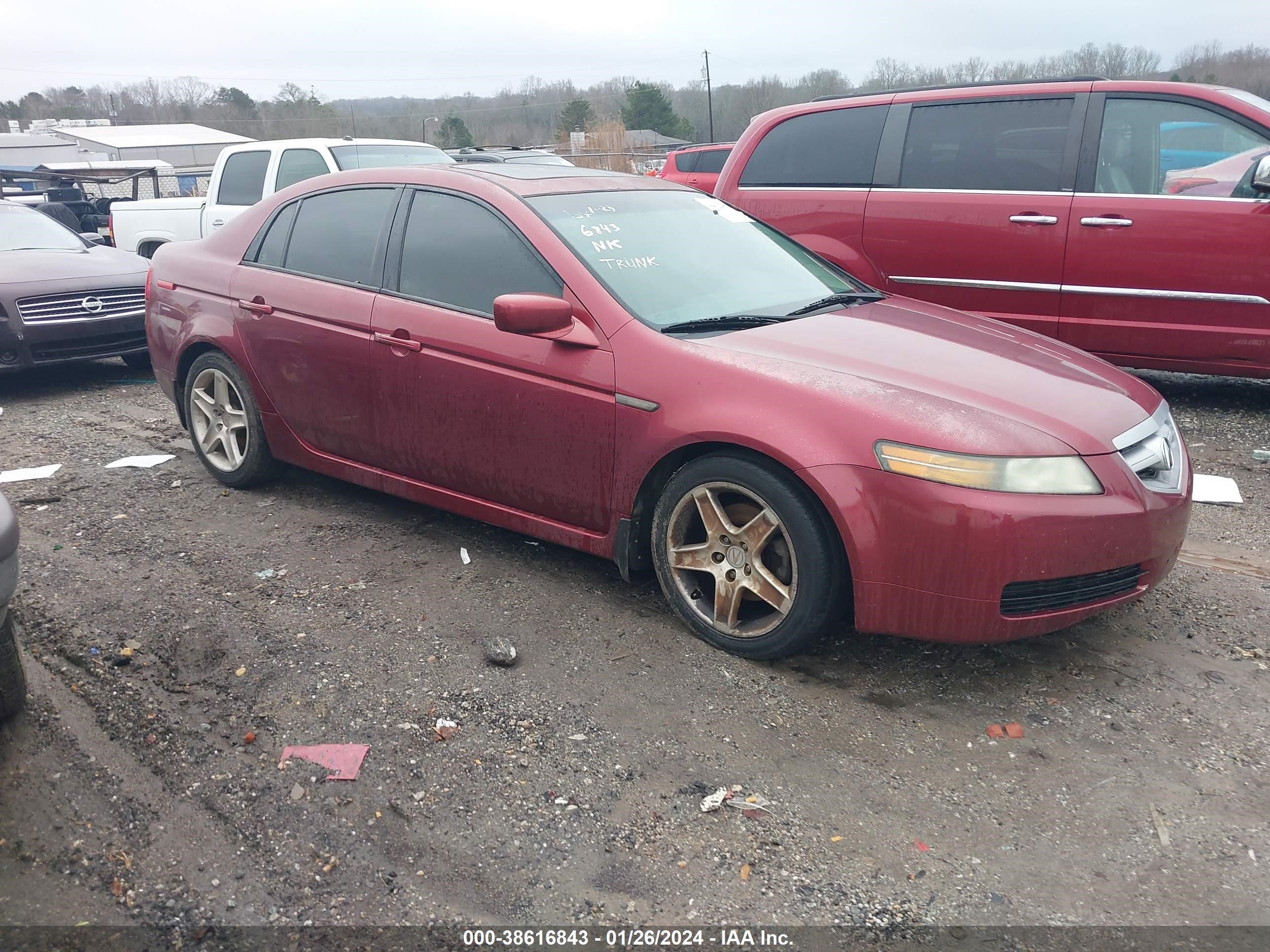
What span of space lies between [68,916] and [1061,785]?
8.33 ft

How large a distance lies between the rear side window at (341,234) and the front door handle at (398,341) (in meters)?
0.28

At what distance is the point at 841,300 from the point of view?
14.0 feet

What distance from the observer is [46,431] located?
676 centimetres

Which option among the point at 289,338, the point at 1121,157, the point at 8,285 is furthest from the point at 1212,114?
the point at 8,285

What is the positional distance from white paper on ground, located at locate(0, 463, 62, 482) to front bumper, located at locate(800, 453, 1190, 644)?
4.61m

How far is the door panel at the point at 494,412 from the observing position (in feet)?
12.2

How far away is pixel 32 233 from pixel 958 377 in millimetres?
8674

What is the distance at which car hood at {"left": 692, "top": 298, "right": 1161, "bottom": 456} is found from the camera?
310 cm

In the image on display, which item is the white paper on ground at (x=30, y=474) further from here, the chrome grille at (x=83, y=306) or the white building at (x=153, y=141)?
the white building at (x=153, y=141)

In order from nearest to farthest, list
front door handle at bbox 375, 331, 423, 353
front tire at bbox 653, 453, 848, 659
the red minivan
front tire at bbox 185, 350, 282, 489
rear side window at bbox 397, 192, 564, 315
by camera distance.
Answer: front tire at bbox 653, 453, 848, 659 < rear side window at bbox 397, 192, 564, 315 < front door handle at bbox 375, 331, 423, 353 < front tire at bbox 185, 350, 282, 489 < the red minivan

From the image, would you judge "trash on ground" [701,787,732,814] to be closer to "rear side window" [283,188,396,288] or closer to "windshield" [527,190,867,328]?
"windshield" [527,190,867,328]

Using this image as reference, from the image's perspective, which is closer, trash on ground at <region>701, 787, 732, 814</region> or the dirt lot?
the dirt lot

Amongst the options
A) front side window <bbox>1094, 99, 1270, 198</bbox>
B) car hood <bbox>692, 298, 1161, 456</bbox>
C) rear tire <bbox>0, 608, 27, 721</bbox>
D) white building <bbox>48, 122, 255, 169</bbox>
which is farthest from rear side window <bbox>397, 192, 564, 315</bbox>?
white building <bbox>48, 122, 255, 169</bbox>

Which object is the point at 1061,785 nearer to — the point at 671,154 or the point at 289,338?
the point at 289,338
